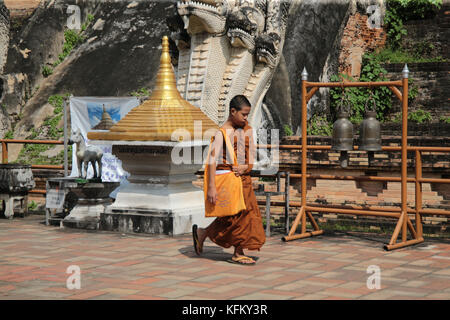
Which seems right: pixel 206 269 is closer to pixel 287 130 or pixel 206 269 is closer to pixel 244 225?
pixel 244 225

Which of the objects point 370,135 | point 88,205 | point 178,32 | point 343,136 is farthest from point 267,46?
point 88,205

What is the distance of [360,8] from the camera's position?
50.8ft

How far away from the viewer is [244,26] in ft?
31.3

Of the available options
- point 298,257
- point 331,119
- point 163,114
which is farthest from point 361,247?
point 331,119

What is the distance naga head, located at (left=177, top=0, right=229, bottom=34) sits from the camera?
363 inches

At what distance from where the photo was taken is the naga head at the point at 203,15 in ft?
30.2

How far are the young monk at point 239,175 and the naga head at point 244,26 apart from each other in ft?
10.7

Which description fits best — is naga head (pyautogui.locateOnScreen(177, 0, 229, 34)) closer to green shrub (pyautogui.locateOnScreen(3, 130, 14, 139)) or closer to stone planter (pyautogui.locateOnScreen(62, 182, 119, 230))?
stone planter (pyautogui.locateOnScreen(62, 182, 119, 230))

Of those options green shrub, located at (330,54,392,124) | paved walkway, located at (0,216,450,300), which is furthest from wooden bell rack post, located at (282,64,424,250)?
green shrub, located at (330,54,392,124)

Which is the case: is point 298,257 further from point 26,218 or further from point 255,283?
point 26,218

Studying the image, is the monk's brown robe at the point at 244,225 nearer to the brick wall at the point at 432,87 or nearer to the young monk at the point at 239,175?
the young monk at the point at 239,175

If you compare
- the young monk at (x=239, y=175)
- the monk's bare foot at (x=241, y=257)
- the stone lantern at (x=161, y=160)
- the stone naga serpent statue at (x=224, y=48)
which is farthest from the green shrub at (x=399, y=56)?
the monk's bare foot at (x=241, y=257)

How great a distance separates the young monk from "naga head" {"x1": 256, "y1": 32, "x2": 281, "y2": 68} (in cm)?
338
